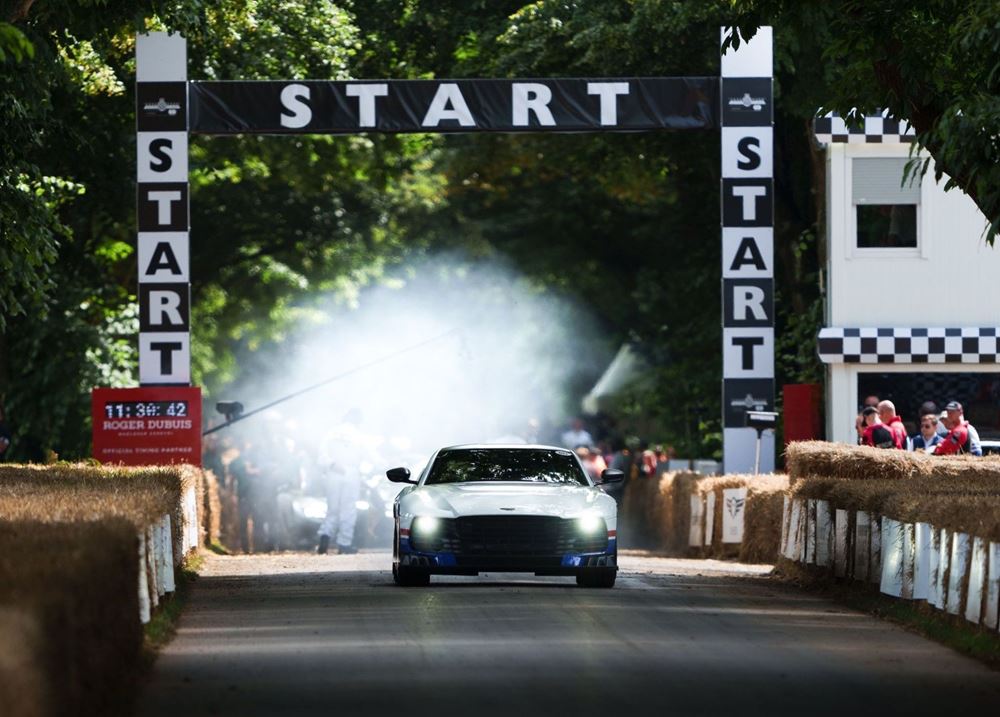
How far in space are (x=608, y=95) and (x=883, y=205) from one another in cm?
476

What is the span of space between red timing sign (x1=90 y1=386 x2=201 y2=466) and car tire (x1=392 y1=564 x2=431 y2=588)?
9.40 metres

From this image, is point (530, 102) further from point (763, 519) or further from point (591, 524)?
point (591, 524)

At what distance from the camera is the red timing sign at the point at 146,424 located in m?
28.8

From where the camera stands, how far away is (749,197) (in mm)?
30016

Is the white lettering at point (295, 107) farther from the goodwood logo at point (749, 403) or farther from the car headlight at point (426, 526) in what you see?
the car headlight at point (426, 526)

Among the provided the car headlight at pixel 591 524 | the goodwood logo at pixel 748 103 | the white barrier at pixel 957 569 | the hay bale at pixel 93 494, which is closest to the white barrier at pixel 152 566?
the hay bale at pixel 93 494

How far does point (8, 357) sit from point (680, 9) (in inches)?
500

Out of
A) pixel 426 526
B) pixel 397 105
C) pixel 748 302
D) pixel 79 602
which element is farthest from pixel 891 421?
pixel 79 602

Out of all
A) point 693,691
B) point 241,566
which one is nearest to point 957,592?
point 693,691

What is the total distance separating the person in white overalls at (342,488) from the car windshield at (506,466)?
9.15 metres

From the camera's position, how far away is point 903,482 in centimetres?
1961

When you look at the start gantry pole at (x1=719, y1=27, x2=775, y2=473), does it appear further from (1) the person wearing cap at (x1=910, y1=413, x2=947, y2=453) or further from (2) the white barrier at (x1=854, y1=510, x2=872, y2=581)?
(2) the white barrier at (x1=854, y1=510, x2=872, y2=581)

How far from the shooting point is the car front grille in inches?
750

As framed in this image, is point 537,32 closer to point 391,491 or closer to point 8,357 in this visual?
point 391,491
